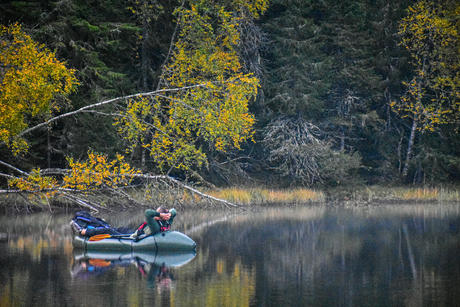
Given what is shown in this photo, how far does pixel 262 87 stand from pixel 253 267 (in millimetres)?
21674

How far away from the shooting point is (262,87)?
35.1 m

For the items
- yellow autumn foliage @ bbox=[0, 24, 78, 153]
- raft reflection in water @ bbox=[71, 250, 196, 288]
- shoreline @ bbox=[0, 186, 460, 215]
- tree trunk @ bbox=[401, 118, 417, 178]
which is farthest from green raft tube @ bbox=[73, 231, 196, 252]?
tree trunk @ bbox=[401, 118, 417, 178]

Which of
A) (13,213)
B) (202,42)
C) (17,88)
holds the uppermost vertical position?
(202,42)

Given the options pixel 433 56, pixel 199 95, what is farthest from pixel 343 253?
pixel 433 56

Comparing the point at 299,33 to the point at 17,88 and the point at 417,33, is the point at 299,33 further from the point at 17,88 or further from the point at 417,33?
the point at 17,88

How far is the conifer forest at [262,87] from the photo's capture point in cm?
2662

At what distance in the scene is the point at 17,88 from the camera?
2047 centimetres

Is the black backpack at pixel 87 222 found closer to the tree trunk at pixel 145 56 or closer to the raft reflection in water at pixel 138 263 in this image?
the raft reflection in water at pixel 138 263

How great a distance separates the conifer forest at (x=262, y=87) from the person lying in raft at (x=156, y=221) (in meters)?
7.64

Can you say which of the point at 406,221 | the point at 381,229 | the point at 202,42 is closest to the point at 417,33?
the point at 202,42

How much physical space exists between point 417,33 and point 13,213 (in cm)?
2105

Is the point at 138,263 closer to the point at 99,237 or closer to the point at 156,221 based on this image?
the point at 156,221

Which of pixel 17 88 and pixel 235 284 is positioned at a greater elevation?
Result: pixel 17 88

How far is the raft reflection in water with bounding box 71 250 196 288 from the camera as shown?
12970 millimetres
